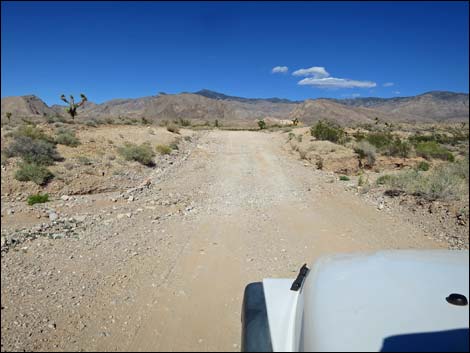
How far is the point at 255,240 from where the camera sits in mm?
5848

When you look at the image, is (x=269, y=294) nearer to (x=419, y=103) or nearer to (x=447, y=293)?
(x=447, y=293)

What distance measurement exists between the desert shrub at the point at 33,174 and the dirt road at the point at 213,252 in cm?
314

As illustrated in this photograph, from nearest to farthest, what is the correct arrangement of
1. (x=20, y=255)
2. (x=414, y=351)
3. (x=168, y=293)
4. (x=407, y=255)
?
(x=414, y=351) < (x=407, y=255) < (x=168, y=293) < (x=20, y=255)

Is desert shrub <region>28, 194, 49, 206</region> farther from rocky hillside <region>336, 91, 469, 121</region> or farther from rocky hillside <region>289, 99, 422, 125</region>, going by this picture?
rocky hillside <region>336, 91, 469, 121</region>

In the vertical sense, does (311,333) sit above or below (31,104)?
below

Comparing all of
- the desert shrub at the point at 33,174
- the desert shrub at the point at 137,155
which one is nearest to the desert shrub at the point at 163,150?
the desert shrub at the point at 137,155

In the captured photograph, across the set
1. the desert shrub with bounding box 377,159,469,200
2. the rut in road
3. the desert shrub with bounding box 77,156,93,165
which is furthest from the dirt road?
the desert shrub with bounding box 77,156,93,165

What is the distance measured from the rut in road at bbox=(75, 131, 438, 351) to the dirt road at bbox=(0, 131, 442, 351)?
14 millimetres

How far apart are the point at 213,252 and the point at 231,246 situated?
15.1 inches

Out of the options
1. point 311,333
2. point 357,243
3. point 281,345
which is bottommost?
point 357,243

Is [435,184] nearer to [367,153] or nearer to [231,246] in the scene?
[231,246]

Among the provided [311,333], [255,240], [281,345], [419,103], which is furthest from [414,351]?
[419,103]

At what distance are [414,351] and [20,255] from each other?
207 inches

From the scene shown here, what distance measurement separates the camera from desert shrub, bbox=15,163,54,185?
30.0ft
